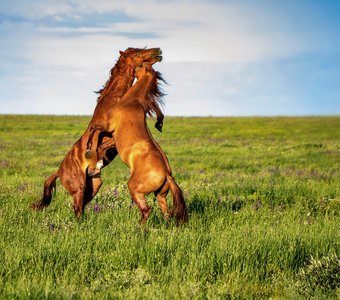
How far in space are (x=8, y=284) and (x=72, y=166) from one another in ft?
9.84

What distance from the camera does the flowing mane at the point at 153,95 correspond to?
729 centimetres

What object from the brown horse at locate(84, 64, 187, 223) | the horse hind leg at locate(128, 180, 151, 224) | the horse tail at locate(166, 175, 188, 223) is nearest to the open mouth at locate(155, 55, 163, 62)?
the brown horse at locate(84, 64, 187, 223)

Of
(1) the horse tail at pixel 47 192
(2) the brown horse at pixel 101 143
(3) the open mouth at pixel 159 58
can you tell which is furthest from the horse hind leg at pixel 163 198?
(1) the horse tail at pixel 47 192

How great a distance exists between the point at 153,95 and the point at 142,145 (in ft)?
3.20

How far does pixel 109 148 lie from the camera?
7.40m

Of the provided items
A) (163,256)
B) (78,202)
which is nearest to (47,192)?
(78,202)

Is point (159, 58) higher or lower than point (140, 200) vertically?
higher

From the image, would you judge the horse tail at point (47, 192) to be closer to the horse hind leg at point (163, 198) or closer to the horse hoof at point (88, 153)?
the horse hoof at point (88, 153)

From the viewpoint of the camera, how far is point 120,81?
7.56m

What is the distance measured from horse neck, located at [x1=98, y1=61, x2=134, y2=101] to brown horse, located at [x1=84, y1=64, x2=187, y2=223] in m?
0.18

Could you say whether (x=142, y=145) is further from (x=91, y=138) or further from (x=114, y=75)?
(x=114, y=75)

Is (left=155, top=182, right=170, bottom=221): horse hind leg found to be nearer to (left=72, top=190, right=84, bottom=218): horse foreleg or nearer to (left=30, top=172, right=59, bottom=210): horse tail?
(left=72, top=190, right=84, bottom=218): horse foreleg

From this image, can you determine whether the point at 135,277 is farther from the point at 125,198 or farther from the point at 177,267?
the point at 125,198

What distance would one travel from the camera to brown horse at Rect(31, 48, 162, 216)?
7367 millimetres
